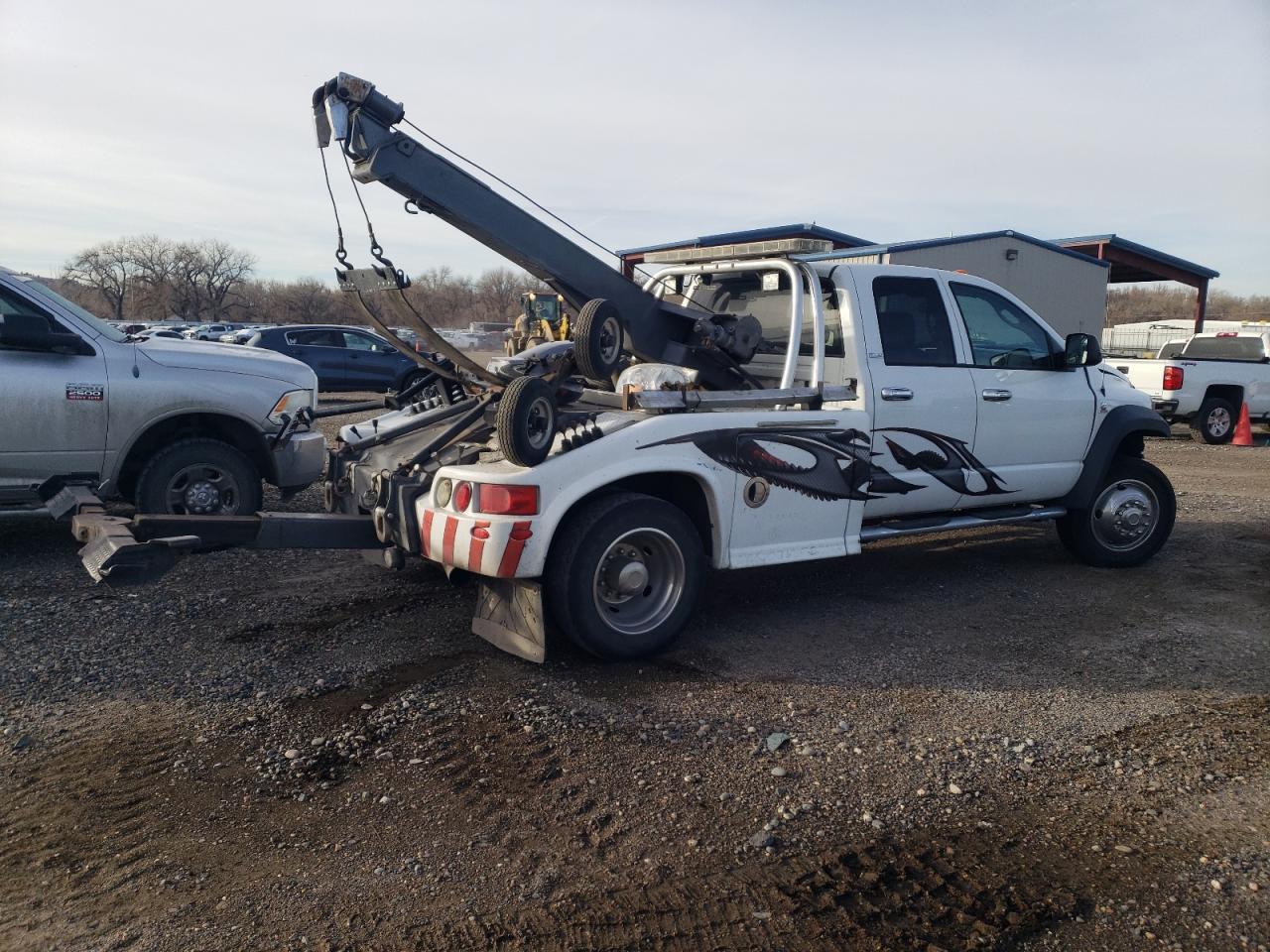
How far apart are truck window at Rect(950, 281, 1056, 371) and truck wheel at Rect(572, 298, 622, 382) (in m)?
2.51

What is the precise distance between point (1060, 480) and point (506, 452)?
4315mm

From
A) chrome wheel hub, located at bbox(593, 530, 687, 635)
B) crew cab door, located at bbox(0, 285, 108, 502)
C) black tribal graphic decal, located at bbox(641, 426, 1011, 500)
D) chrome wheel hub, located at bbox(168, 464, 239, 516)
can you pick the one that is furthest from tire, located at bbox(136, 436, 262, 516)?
black tribal graphic decal, located at bbox(641, 426, 1011, 500)

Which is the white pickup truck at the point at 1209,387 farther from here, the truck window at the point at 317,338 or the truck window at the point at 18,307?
the truck window at the point at 18,307

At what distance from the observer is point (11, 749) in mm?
4012

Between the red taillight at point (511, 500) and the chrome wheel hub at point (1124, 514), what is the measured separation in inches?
181

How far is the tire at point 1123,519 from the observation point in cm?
722

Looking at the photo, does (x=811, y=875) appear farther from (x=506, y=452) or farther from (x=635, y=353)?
(x=635, y=353)

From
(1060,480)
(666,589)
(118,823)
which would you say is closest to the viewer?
(118,823)

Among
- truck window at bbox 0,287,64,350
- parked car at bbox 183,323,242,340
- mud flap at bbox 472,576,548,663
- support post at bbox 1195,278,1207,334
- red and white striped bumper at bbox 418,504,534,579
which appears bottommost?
mud flap at bbox 472,576,548,663

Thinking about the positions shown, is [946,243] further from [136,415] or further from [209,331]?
[209,331]

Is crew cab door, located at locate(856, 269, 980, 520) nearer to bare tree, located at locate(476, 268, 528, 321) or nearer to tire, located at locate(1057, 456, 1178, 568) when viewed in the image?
tire, located at locate(1057, 456, 1178, 568)

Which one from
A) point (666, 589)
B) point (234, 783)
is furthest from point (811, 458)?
point (234, 783)

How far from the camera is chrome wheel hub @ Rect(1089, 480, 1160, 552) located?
7.23 m

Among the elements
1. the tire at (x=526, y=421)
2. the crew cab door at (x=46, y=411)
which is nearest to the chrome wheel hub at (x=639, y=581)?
the tire at (x=526, y=421)
